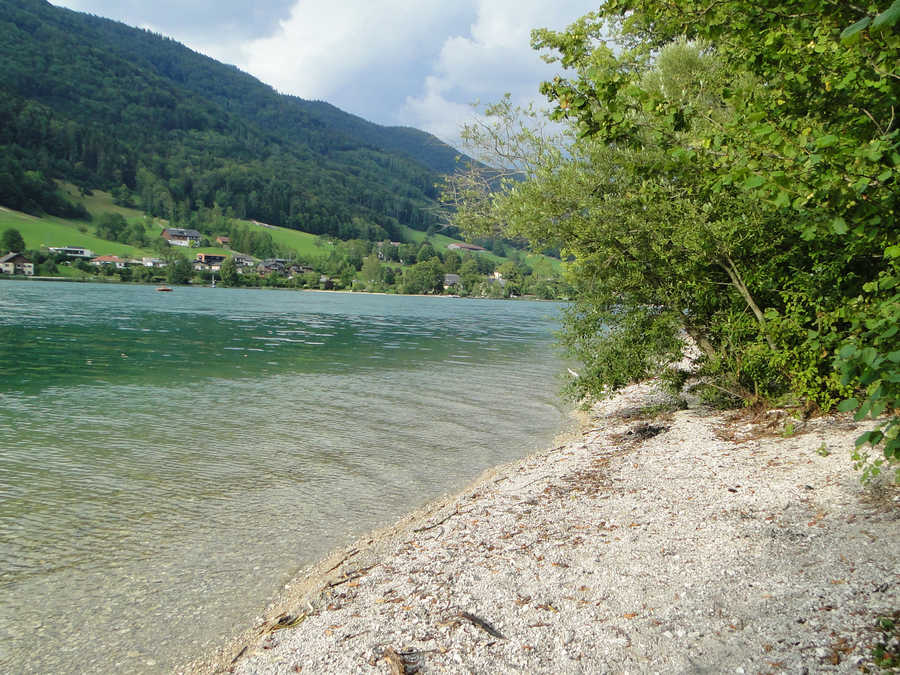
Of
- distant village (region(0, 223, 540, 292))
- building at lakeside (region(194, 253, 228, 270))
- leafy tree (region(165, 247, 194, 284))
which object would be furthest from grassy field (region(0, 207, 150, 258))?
building at lakeside (region(194, 253, 228, 270))

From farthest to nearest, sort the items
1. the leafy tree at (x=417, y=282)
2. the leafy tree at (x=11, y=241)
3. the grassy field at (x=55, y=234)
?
the leafy tree at (x=417, y=282) → the grassy field at (x=55, y=234) → the leafy tree at (x=11, y=241)

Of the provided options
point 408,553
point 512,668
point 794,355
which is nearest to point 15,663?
point 408,553

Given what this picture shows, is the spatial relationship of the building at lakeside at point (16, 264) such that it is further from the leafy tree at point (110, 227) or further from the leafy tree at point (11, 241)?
the leafy tree at point (110, 227)

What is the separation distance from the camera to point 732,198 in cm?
1140

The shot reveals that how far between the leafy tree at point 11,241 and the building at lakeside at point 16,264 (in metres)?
1.78

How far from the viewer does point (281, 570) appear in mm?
8336

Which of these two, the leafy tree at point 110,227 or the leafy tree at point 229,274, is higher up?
the leafy tree at point 110,227

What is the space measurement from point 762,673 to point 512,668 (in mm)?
1964

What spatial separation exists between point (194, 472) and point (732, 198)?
43.1 feet

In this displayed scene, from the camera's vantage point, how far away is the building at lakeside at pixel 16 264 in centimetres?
14125

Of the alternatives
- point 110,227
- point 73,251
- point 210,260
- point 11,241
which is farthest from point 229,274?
point 11,241

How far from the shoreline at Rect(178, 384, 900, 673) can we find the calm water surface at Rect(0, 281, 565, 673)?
988 mm

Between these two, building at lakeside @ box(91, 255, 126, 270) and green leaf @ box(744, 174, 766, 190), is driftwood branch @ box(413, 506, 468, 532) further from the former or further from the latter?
building at lakeside @ box(91, 255, 126, 270)

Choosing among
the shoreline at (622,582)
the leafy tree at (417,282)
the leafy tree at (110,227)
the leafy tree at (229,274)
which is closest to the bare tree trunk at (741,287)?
the shoreline at (622,582)
